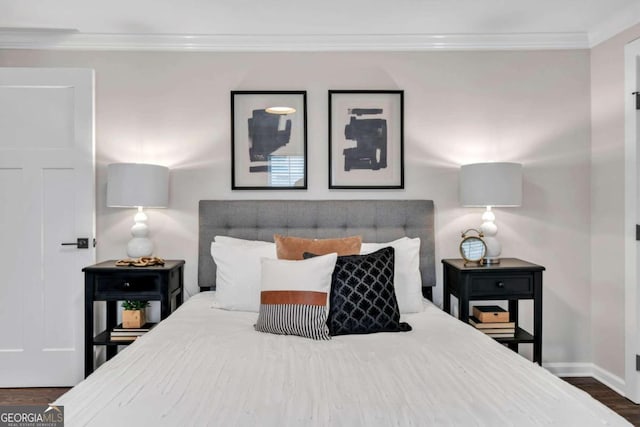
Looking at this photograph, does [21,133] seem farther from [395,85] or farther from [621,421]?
[621,421]

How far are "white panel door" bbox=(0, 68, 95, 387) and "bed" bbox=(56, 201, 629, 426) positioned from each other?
128 cm

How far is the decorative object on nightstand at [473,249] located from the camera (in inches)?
117

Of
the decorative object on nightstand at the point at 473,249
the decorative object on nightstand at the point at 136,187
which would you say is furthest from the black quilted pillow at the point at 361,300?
the decorative object on nightstand at the point at 136,187

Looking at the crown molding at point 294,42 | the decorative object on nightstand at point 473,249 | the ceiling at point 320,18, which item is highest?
the ceiling at point 320,18

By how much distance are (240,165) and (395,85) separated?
1.25 meters

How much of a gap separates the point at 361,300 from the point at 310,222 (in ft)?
3.51

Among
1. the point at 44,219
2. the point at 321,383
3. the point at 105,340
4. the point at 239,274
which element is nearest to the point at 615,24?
the point at 239,274

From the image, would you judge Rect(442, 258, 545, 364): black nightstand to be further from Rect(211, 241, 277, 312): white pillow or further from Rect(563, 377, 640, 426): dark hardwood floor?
Rect(211, 241, 277, 312): white pillow

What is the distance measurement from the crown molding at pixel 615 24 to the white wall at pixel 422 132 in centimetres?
14

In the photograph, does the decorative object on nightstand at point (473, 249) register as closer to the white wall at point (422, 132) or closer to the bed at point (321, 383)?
the white wall at point (422, 132)

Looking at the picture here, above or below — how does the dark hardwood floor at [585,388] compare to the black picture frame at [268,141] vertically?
below

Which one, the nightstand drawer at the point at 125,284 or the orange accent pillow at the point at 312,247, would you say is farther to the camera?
the nightstand drawer at the point at 125,284

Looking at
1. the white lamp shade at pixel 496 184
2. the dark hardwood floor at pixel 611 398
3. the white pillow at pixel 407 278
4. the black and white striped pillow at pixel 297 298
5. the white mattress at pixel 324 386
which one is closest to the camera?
the white mattress at pixel 324 386

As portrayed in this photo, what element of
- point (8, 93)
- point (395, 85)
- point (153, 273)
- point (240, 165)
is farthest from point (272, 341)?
point (8, 93)
